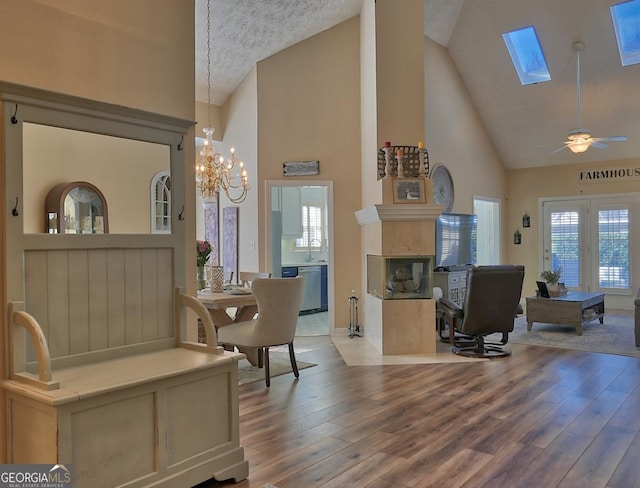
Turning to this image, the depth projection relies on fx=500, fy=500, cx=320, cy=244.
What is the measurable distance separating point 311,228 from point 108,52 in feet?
23.6

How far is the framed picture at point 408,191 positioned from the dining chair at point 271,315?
5.76 ft

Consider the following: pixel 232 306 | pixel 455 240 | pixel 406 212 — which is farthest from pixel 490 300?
pixel 455 240

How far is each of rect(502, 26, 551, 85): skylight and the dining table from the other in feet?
19.8

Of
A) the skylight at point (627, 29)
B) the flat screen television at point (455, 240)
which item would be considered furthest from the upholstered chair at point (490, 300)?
the skylight at point (627, 29)

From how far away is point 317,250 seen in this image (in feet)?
32.0

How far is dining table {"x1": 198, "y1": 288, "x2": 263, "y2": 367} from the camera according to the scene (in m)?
4.57

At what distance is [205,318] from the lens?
279 cm

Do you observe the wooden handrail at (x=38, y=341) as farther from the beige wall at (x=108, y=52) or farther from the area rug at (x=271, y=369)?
the area rug at (x=271, y=369)

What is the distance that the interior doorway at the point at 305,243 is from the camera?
824cm

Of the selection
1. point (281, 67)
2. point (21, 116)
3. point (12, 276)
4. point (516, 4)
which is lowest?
point (12, 276)

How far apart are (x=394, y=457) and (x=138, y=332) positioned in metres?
1.63

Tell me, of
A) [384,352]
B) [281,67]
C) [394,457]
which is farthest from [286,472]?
[281,67]

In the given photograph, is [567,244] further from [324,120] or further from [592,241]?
[324,120]

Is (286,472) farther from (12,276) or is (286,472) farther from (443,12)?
(443,12)
